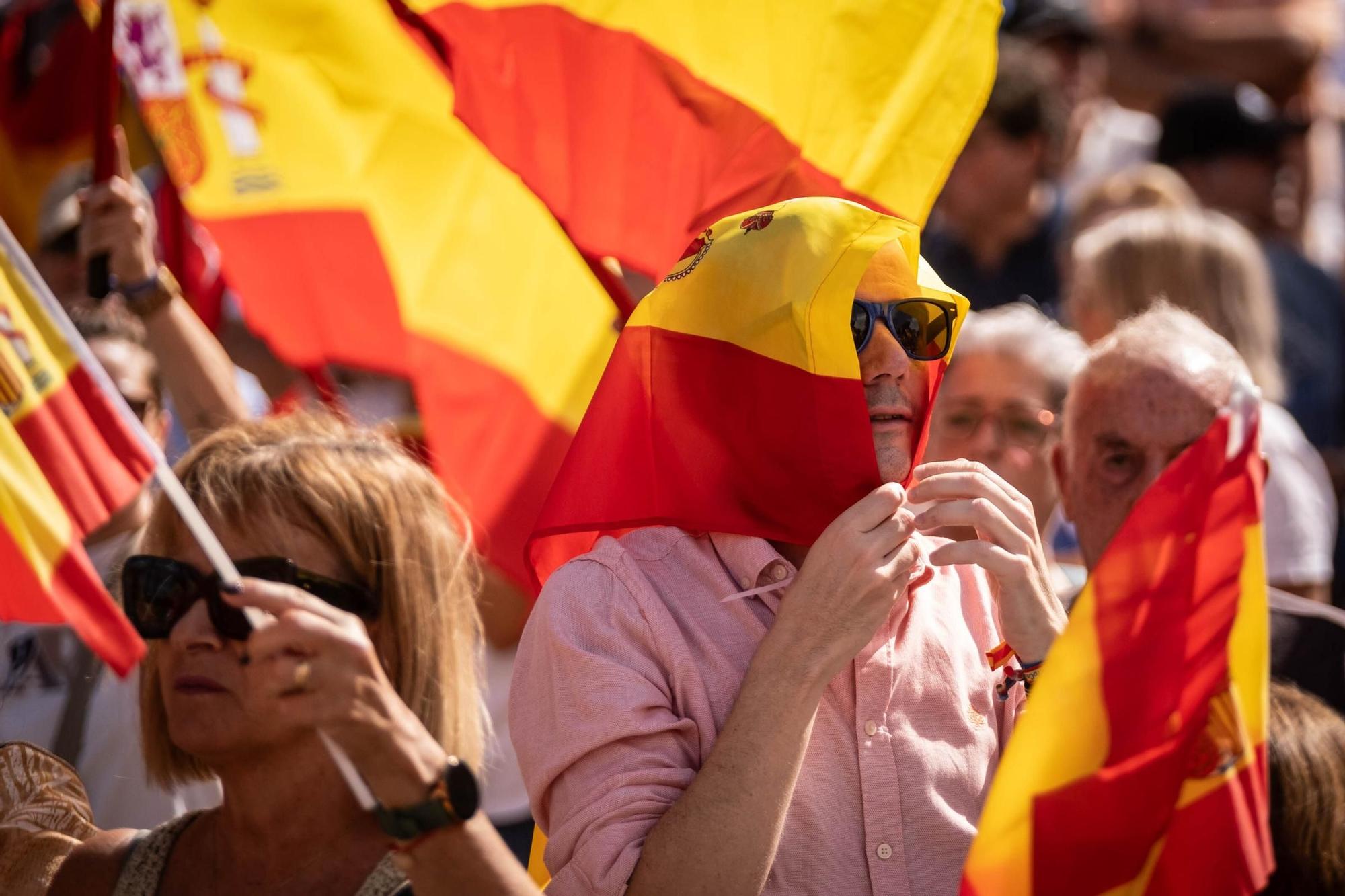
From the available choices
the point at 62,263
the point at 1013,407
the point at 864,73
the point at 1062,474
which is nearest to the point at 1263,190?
the point at 1013,407

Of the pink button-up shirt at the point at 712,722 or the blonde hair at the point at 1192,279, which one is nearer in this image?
the pink button-up shirt at the point at 712,722

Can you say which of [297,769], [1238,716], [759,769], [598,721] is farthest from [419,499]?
[1238,716]

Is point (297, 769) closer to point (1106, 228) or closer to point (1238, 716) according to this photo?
point (1238, 716)

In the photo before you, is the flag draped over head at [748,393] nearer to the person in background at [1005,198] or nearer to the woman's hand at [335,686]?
the woman's hand at [335,686]

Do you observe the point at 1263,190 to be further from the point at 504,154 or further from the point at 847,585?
the point at 847,585

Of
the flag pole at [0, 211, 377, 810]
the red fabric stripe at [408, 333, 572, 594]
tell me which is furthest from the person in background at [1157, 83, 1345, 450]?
the flag pole at [0, 211, 377, 810]

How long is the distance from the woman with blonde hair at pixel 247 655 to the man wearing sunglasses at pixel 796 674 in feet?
0.81

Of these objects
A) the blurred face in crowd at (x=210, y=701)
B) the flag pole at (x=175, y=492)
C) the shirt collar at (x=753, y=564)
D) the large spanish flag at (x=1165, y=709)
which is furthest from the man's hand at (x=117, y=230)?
the large spanish flag at (x=1165, y=709)

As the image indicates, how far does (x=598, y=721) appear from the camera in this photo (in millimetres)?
2297

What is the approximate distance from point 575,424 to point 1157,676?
192cm

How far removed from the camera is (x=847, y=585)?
2.29 meters

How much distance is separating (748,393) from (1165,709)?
731 millimetres

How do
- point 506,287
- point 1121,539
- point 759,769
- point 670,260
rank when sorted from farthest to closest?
point 506,287 < point 670,260 < point 1121,539 < point 759,769

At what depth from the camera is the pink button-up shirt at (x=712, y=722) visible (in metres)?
2.30
